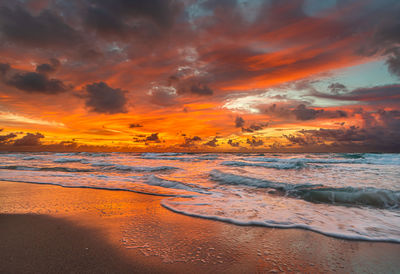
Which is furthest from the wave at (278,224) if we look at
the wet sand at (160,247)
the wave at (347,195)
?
the wave at (347,195)

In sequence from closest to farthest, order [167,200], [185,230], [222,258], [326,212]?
[222,258] → [185,230] → [326,212] → [167,200]

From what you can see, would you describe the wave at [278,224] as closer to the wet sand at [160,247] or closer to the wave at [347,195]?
the wet sand at [160,247]

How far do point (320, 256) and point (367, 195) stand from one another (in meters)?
5.07

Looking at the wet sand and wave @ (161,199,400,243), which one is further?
wave @ (161,199,400,243)

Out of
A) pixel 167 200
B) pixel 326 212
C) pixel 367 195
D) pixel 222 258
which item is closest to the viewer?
pixel 222 258

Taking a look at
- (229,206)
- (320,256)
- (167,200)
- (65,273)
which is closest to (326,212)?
(229,206)

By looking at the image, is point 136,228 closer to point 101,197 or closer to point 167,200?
point 167,200

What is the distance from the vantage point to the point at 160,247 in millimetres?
2893

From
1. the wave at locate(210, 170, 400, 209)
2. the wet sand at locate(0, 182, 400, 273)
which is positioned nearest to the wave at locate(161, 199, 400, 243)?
the wet sand at locate(0, 182, 400, 273)

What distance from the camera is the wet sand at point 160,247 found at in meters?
2.43

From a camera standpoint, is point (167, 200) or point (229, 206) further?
point (167, 200)

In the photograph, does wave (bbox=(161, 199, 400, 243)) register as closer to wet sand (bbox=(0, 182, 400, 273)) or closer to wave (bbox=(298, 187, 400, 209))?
wet sand (bbox=(0, 182, 400, 273))

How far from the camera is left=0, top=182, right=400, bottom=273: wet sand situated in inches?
95.6

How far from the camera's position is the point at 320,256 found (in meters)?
2.76
